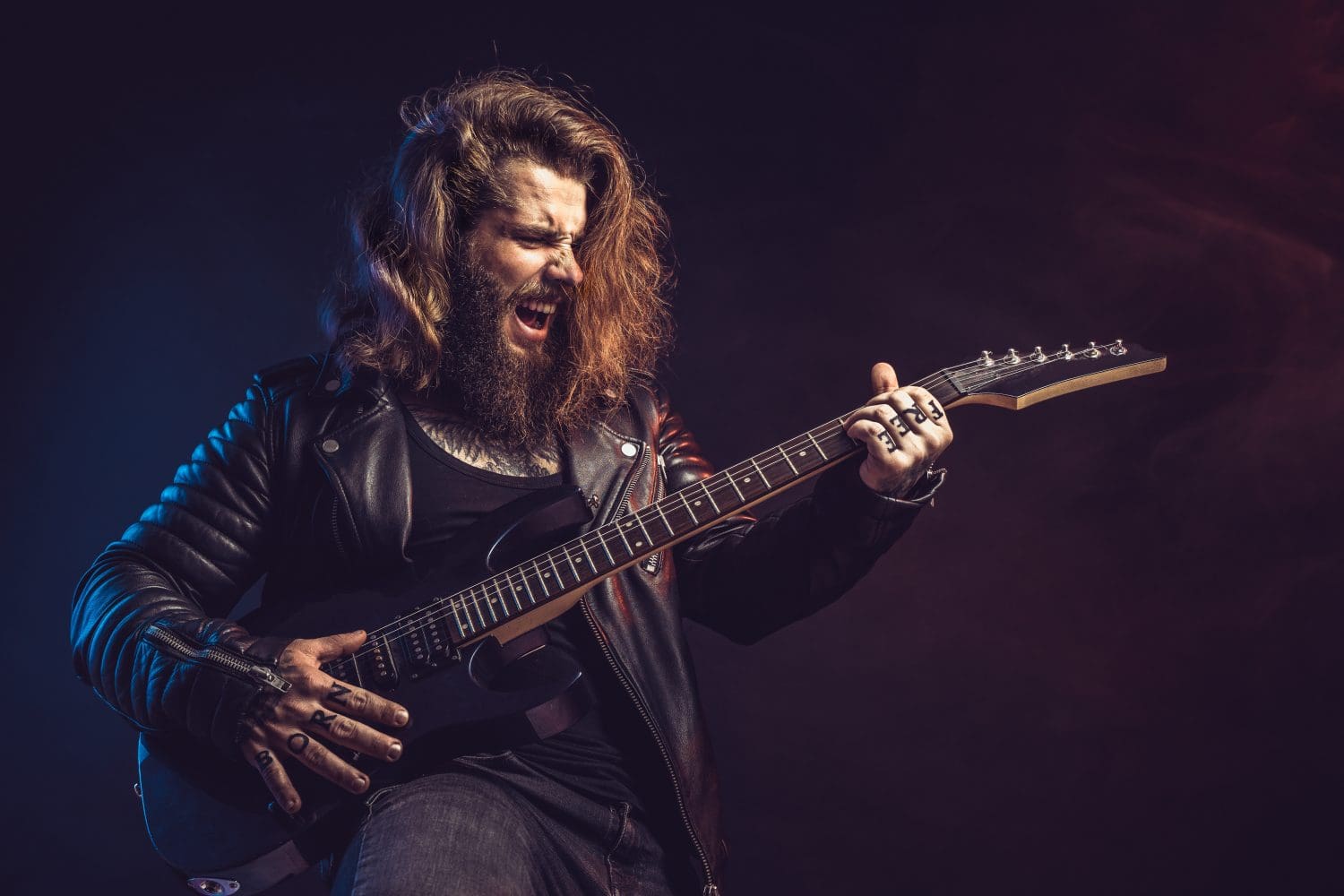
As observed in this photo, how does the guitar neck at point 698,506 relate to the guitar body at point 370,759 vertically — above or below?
above

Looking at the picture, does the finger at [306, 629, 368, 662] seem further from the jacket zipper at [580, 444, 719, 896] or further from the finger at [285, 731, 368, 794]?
the jacket zipper at [580, 444, 719, 896]

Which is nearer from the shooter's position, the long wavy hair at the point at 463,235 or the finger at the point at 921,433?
the finger at the point at 921,433

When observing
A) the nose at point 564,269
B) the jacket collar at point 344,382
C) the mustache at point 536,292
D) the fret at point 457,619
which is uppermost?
the nose at point 564,269

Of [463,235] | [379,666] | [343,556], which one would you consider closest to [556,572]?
[379,666]

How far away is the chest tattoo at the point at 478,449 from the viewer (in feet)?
6.47

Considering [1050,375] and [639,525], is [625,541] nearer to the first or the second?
[639,525]

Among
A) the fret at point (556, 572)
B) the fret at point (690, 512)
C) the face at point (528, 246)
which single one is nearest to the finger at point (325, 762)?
the fret at point (556, 572)

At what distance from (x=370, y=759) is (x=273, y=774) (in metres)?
0.15

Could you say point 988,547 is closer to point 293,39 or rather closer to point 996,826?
point 996,826

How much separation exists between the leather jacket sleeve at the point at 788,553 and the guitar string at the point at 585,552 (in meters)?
0.10

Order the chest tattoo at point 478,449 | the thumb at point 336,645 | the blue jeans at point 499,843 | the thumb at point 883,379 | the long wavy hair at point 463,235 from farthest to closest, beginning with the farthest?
the long wavy hair at point 463,235 → the chest tattoo at point 478,449 → the thumb at point 883,379 → the thumb at point 336,645 → the blue jeans at point 499,843

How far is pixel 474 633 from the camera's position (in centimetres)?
166

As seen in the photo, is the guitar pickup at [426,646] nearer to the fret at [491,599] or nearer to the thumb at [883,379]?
the fret at [491,599]

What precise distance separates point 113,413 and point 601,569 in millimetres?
2015
